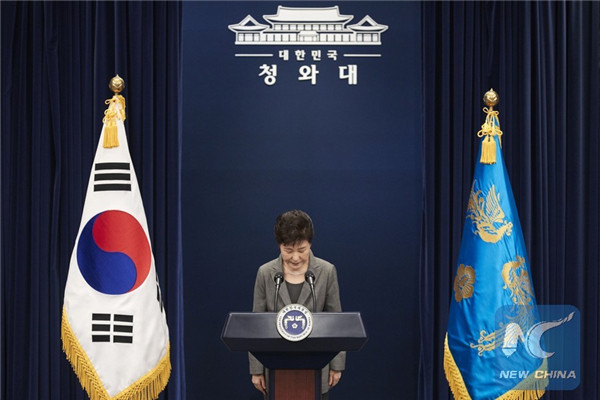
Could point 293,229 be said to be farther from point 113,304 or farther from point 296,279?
point 113,304

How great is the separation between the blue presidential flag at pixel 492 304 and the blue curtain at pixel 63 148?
4.91 feet

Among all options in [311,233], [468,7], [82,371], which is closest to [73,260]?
[82,371]

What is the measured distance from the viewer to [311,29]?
3.73 metres

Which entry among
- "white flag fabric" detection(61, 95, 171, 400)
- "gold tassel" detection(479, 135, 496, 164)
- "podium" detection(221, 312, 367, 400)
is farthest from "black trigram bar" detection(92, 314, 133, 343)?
"gold tassel" detection(479, 135, 496, 164)

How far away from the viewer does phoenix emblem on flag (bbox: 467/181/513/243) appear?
314 centimetres

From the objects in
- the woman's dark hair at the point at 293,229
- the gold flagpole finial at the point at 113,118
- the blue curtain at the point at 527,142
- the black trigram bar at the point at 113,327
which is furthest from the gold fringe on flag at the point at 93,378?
the blue curtain at the point at 527,142

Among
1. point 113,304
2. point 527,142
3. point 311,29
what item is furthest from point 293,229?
point 527,142

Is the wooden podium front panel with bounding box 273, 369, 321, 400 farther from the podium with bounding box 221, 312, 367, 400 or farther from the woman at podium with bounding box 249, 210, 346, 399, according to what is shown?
the woman at podium with bounding box 249, 210, 346, 399

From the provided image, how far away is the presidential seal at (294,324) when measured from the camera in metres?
2.21

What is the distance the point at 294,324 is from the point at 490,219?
1361 mm

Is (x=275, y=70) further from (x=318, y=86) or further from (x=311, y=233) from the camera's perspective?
(x=311, y=233)

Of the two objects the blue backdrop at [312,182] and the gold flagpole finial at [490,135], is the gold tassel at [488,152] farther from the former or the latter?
the blue backdrop at [312,182]

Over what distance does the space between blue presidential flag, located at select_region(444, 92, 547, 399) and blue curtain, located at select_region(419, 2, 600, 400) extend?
40cm

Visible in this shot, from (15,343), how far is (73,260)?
862 mm
